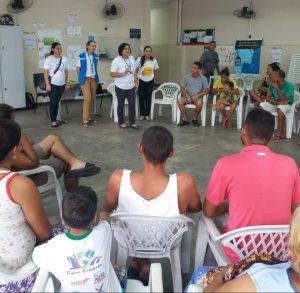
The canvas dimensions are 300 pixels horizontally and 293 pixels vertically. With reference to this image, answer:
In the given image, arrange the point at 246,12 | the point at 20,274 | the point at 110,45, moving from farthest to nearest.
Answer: the point at 110,45 < the point at 246,12 < the point at 20,274

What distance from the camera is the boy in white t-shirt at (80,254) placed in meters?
1.27

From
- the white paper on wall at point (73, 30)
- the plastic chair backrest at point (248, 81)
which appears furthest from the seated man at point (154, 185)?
the white paper on wall at point (73, 30)

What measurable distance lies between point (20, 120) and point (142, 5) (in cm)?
501

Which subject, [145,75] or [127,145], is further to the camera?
[145,75]

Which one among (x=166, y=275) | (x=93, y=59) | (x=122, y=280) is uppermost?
(x=93, y=59)

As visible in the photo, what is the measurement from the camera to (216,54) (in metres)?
9.23

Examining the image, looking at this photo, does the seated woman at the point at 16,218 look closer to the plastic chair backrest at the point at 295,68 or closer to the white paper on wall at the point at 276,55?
the plastic chair backrest at the point at 295,68

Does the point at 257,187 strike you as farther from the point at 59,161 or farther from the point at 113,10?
the point at 113,10

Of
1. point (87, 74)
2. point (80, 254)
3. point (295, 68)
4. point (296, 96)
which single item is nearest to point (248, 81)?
point (295, 68)

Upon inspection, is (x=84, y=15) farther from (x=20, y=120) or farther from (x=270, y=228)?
(x=270, y=228)

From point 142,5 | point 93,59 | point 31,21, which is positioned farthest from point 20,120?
point 142,5

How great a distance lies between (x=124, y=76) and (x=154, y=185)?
4.36 meters

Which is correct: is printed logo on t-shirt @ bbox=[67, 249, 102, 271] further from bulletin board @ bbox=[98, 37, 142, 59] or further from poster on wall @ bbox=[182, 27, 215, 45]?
poster on wall @ bbox=[182, 27, 215, 45]

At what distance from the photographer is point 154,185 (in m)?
1.71
